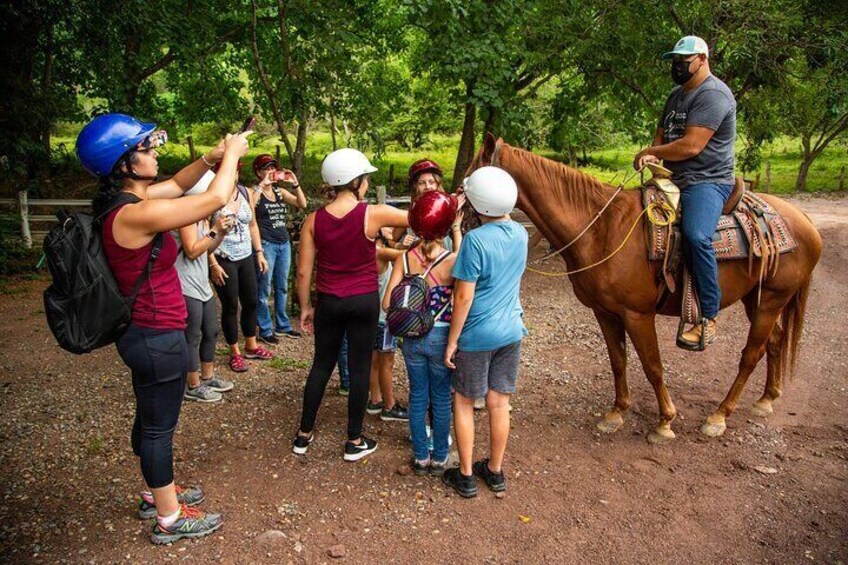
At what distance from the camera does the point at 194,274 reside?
180 inches

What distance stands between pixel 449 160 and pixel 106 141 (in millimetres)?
19302

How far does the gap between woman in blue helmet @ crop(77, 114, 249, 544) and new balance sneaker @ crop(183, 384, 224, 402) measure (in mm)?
1709

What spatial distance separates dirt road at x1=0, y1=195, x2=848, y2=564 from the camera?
336cm

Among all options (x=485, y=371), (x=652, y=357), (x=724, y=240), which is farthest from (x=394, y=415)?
(x=724, y=240)

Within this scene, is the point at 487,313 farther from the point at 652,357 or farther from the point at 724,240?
the point at 724,240

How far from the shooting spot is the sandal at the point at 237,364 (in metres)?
5.67

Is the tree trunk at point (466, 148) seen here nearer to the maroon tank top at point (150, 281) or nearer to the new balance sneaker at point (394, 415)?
the new balance sneaker at point (394, 415)

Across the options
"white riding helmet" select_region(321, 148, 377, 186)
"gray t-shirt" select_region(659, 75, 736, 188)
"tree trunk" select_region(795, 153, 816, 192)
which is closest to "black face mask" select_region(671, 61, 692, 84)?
"gray t-shirt" select_region(659, 75, 736, 188)

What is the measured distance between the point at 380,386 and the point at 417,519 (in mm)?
1395

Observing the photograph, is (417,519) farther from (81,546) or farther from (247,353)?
(247,353)

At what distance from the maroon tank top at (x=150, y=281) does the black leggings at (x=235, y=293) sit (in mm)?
2325

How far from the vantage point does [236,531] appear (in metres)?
3.39

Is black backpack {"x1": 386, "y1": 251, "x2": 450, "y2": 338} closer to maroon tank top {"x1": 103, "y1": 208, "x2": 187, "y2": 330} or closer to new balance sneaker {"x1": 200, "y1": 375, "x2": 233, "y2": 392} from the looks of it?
maroon tank top {"x1": 103, "y1": 208, "x2": 187, "y2": 330}

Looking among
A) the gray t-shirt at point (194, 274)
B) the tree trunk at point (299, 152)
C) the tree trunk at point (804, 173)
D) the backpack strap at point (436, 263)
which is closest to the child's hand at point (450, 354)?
the backpack strap at point (436, 263)
